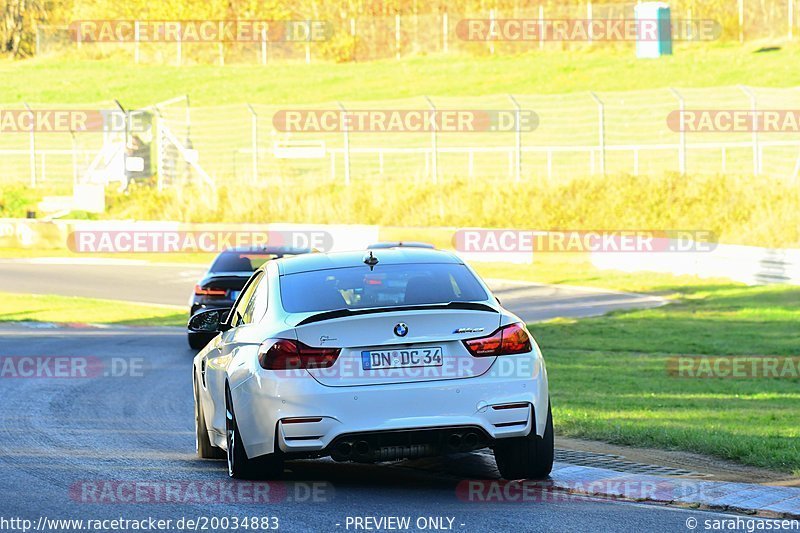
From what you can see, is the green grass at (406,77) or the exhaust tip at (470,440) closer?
the exhaust tip at (470,440)

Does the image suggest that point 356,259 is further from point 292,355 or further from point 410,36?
point 410,36

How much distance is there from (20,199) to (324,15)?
36872 millimetres

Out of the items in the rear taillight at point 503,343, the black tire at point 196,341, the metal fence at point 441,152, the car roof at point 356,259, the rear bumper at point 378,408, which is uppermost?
the metal fence at point 441,152

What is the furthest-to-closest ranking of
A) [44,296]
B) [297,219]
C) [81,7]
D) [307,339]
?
1. [81,7]
2. [297,219]
3. [44,296]
4. [307,339]

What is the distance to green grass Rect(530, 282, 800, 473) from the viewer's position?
34.6 feet

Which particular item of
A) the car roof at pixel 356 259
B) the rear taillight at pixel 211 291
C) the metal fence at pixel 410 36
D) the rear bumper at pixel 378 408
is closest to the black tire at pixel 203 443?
the car roof at pixel 356 259

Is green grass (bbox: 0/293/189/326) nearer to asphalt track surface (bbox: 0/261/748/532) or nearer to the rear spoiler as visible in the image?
asphalt track surface (bbox: 0/261/748/532)

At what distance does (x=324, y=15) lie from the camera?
3113 inches

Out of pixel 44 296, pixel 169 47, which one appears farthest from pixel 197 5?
pixel 44 296

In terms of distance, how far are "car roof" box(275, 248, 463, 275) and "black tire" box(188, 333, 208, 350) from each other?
10.1m

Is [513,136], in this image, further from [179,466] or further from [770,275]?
[179,466]

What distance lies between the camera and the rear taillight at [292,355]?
7992 millimetres

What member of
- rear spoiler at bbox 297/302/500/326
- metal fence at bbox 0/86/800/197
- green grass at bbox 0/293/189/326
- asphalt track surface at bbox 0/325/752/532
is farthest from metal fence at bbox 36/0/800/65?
rear spoiler at bbox 297/302/500/326

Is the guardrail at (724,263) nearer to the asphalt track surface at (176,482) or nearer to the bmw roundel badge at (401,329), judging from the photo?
the asphalt track surface at (176,482)
